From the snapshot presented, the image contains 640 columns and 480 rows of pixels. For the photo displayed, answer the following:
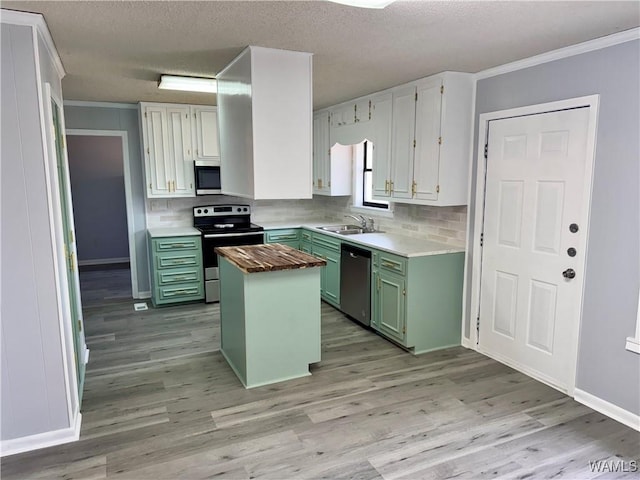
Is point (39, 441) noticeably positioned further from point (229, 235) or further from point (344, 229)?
point (344, 229)

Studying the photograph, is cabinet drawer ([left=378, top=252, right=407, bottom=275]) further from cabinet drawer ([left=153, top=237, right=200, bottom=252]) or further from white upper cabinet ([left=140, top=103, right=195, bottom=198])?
white upper cabinet ([left=140, top=103, right=195, bottom=198])

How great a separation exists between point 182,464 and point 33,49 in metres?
2.30

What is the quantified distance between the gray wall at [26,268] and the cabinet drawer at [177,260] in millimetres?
2524

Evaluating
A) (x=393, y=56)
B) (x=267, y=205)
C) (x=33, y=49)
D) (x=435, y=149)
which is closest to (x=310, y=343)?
(x=435, y=149)

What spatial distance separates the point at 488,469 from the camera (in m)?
2.27

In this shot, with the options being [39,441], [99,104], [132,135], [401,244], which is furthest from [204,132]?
[39,441]

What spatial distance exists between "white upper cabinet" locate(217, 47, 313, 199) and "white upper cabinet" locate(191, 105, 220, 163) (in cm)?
216

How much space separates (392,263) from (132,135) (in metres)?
3.52

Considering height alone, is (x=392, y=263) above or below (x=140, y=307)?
above

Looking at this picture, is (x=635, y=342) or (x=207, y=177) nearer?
(x=635, y=342)

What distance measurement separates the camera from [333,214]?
608 centimetres

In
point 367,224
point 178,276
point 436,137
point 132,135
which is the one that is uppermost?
point 132,135

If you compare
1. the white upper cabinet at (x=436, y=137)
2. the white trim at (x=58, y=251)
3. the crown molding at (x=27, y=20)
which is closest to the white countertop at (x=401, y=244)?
the white upper cabinet at (x=436, y=137)

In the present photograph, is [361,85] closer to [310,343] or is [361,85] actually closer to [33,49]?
[310,343]
